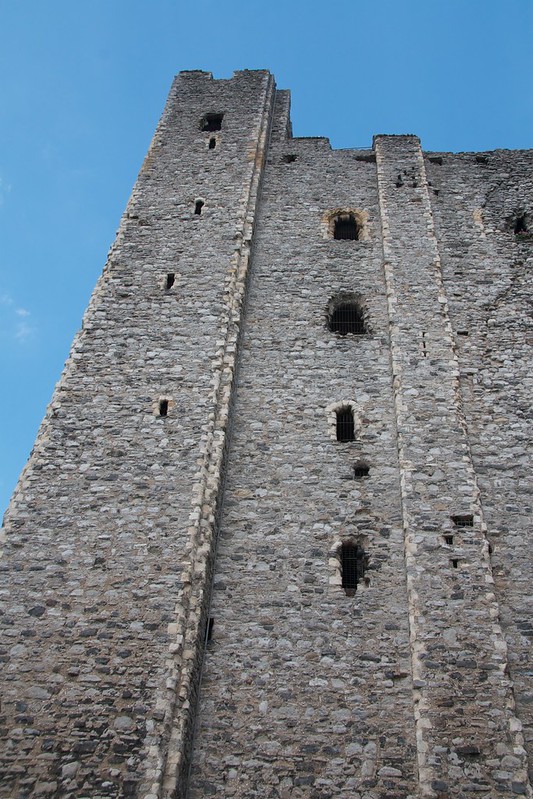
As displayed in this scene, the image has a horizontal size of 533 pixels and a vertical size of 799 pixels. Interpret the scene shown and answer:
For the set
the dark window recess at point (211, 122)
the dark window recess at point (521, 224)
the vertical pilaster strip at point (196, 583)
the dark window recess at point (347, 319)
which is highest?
the dark window recess at point (211, 122)

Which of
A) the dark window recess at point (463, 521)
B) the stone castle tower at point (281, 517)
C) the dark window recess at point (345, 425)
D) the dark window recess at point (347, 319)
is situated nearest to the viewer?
the stone castle tower at point (281, 517)

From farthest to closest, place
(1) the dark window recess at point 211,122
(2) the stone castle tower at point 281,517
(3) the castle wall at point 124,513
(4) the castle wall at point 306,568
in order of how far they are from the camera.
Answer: (1) the dark window recess at point 211,122 < (4) the castle wall at point 306,568 < (2) the stone castle tower at point 281,517 < (3) the castle wall at point 124,513

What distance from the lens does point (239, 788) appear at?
28.3 feet

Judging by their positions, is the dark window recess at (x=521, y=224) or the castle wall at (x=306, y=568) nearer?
the castle wall at (x=306, y=568)

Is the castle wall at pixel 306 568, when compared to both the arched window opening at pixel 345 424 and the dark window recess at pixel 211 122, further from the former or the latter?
the dark window recess at pixel 211 122

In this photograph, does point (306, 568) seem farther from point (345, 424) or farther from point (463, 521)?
point (345, 424)

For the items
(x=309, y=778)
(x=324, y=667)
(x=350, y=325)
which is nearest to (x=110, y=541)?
(x=324, y=667)

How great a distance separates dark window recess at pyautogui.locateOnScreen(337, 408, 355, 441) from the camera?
41.1 ft

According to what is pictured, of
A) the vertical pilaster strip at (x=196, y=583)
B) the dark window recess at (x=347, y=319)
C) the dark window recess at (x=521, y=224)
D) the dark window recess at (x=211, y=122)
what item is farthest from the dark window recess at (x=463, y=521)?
the dark window recess at (x=211, y=122)

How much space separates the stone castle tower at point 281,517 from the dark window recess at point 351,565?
0.11 ft

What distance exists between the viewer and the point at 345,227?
17.1 meters

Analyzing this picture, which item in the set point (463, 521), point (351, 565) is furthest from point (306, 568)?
point (463, 521)

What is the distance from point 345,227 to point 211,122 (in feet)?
17.9

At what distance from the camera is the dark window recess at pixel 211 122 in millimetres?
19559
